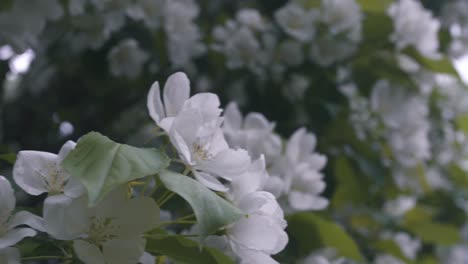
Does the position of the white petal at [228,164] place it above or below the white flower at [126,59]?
below

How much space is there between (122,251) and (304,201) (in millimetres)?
540

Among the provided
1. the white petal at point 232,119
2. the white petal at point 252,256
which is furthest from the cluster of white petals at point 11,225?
the white petal at point 232,119

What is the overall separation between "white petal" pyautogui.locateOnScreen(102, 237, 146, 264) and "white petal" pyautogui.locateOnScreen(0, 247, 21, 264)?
0.09 metres

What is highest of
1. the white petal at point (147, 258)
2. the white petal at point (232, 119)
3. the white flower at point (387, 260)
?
the white flower at point (387, 260)

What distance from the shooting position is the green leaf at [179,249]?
784 mm

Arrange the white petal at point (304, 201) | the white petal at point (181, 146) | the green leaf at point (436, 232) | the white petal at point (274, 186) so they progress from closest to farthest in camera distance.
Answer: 1. the white petal at point (181, 146)
2. the white petal at point (274, 186)
3. the white petal at point (304, 201)
4. the green leaf at point (436, 232)

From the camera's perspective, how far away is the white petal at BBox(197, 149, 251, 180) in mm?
822

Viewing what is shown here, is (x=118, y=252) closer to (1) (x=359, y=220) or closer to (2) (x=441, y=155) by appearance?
(1) (x=359, y=220)

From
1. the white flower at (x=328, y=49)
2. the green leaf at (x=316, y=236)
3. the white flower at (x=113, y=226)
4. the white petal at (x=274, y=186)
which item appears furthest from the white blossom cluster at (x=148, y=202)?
the white flower at (x=328, y=49)

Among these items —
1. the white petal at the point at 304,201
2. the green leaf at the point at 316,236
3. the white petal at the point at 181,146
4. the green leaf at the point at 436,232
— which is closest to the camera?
the white petal at the point at 181,146

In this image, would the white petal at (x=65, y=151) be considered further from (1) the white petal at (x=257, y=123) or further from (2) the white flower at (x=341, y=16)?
(2) the white flower at (x=341, y=16)

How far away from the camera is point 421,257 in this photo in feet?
7.42

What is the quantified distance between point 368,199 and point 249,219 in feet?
3.79

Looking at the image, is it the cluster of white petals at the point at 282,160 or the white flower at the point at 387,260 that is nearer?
the cluster of white petals at the point at 282,160
